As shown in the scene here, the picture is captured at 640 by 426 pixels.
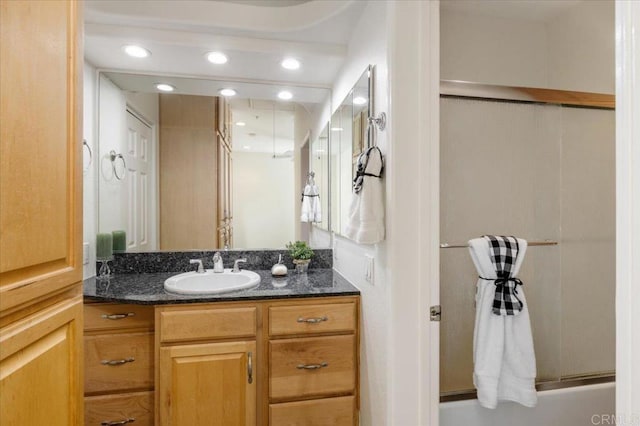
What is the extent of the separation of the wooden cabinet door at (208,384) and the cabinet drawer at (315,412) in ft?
0.41

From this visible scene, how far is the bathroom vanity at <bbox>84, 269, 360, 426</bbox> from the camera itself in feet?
4.98

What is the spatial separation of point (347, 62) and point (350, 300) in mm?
1348

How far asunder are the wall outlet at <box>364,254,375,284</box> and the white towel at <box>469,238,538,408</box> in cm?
54

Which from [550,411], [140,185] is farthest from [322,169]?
[550,411]

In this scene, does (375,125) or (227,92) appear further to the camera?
(227,92)

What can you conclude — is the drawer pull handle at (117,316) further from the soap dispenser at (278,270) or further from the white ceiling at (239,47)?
the white ceiling at (239,47)

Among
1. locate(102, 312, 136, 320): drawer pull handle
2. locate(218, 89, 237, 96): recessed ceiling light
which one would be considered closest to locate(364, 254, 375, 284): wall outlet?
locate(102, 312, 136, 320): drawer pull handle

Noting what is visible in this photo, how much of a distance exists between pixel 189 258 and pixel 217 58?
1.24m

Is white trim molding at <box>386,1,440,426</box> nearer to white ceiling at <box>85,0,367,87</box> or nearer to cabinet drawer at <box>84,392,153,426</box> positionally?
white ceiling at <box>85,0,367,87</box>

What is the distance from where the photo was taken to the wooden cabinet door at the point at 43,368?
58 cm

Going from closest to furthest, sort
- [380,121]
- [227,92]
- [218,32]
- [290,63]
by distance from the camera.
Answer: [380,121]
[218,32]
[290,63]
[227,92]

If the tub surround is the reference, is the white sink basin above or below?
below

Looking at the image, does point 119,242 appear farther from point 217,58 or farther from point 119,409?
point 217,58

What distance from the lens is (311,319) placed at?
161 centimetres
